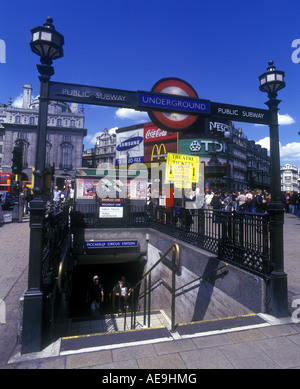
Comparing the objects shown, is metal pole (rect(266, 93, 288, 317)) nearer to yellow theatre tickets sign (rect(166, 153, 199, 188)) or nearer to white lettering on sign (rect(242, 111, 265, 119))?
white lettering on sign (rect(242, 111, 265, 119))

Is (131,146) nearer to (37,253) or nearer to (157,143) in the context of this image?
(157,143)

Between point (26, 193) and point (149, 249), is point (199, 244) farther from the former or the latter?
point (26, 193)

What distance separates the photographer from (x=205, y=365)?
2.92 metres

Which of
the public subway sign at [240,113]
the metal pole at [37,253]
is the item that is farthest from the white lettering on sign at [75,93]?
the public subway sign at [240,113]

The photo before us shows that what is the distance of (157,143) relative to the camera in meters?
37.0

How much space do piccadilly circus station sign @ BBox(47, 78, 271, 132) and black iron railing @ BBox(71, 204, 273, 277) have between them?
94.5 inches

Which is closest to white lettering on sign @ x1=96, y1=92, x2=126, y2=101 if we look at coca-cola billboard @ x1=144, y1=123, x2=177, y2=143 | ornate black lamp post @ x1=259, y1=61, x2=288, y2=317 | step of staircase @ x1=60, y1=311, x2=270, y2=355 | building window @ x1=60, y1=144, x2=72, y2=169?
ornate black lamp post @ x1=259, y1=61, x2=288, y2=317

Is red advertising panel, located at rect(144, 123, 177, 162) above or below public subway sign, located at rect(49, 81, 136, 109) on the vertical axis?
above

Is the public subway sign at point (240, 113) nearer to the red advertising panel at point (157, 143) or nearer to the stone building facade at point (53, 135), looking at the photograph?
the red advertising panel at point (157, 143)

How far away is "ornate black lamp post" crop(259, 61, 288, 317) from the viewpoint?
4.35 m

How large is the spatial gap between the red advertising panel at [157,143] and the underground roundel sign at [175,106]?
3090 cm

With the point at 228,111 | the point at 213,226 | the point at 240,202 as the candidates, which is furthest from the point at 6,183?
the point at 228,111
